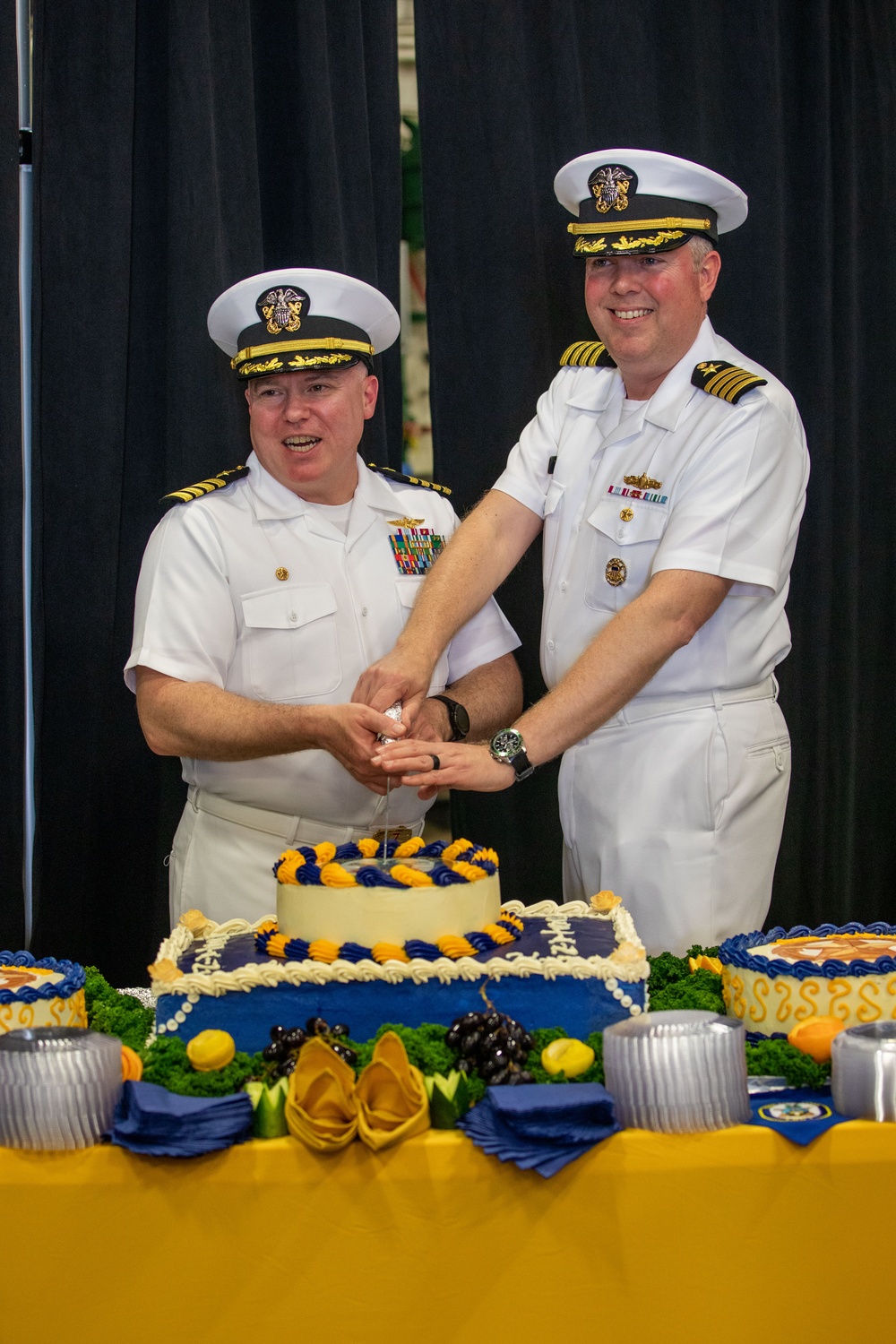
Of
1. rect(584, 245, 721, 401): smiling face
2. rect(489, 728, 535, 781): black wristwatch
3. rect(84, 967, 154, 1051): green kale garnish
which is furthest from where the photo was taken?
rect(584, 245, 721, 401): smiling face

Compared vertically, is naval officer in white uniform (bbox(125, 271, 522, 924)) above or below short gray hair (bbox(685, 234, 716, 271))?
below

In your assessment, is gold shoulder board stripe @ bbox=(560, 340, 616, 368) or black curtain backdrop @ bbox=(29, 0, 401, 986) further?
black curtain backdrop @ bbox=(29, 0, 401, 986)

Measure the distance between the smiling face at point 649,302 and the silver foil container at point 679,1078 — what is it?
1336 mm

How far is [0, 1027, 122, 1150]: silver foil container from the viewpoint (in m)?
1.38

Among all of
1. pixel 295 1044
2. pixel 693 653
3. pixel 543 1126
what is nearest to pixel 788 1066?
pixel 543 1126

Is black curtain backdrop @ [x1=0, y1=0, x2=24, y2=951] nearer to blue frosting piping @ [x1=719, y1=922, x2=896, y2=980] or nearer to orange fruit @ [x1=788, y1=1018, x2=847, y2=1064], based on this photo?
blue frosting piping @ [x1=719, y1=922, x2=896, y2=980]

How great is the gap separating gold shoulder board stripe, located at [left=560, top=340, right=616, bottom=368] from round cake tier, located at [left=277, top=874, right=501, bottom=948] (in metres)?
1.27

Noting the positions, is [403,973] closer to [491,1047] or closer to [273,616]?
[491,1047]

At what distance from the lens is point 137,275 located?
2.90 metres

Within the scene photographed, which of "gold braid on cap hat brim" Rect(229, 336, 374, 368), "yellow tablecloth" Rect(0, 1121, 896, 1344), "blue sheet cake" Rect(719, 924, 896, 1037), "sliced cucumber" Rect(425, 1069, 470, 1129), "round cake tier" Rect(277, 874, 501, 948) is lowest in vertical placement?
"yellow tablecloth" Rect(0, 1121, 896, 1344)

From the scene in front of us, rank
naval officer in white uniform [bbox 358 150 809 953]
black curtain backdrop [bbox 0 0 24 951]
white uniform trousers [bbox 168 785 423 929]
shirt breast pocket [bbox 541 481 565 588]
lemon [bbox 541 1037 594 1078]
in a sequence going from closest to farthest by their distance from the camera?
1. lemon [bbox 541 1037 594 1078]
2. naval officer in white uniform [bbox 358 150 809 953]
3. white uniform trousers [bbox 168 785 423 929]
4. shirt breast pocket [bbox 541 481 565 588]
5. black curtain backdrop [bbox 0 0 24 951]

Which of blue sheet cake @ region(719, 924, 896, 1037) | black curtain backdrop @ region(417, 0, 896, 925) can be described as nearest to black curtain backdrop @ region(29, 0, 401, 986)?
black curtain backdrop @ region(417, 0, 896, 925)

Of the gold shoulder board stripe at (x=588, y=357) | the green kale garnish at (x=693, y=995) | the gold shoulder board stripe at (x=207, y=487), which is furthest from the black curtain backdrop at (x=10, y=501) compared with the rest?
the green kale garnish at (x=693, y=995)

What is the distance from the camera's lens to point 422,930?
1635mm
